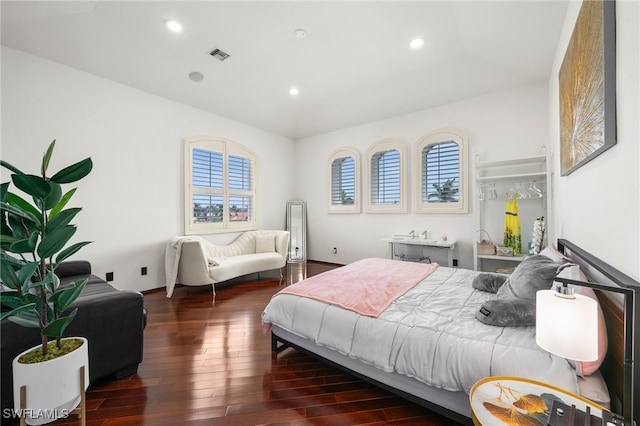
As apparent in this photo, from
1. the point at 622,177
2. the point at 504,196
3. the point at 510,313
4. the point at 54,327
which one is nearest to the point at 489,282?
the point at 510,313

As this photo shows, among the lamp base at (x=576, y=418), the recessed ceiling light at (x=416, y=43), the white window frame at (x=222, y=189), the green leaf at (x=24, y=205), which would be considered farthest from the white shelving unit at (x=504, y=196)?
the green leaf at (x=24, y=205)

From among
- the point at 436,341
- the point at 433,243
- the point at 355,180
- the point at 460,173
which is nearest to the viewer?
the point at 436,341

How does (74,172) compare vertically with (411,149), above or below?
below

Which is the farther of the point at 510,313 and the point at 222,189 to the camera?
the point at 222,189

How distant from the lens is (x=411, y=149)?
457 centimetres

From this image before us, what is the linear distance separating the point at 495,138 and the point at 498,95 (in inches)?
24.3

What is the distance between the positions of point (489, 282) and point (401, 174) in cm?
285

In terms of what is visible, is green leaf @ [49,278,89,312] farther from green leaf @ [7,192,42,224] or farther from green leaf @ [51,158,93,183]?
green leaf @ [51,158,93,183]

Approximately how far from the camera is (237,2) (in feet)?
8.18

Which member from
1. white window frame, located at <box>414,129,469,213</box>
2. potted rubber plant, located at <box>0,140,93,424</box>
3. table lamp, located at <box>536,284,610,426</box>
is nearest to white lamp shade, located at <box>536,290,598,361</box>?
table lamp, located at <box>536,284,610,426</box>

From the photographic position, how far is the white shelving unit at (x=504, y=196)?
3414mm

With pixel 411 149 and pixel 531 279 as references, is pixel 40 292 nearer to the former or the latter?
pixel 531 279

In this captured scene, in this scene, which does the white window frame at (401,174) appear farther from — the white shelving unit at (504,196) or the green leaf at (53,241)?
the green leaf at (53,241)

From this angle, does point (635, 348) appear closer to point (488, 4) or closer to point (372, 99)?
point (488, 4)
